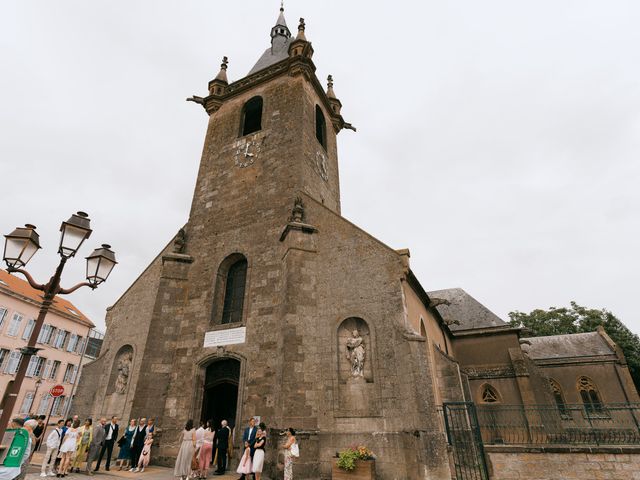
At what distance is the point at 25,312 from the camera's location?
26906 mm

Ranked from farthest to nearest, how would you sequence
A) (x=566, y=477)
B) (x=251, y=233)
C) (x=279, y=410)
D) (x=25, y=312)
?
(x=25, y=312)
(x=251, y=233)
(x=279, y=410)
(x=566, y=477)

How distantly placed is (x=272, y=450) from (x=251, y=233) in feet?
23.1

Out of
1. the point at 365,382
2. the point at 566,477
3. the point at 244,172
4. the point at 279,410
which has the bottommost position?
the point at 566,477

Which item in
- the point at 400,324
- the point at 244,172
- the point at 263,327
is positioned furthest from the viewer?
the point at 244,172

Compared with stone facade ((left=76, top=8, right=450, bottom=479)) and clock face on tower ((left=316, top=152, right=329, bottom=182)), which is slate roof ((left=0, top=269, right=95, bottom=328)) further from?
clock face on tower ((left=316, top=152, right=329, bottom=182))

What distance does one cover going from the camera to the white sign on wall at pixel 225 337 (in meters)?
11.5

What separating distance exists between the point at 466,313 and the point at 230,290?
17.0 m

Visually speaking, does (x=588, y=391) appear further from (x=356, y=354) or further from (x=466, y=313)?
(x=356, y=354)

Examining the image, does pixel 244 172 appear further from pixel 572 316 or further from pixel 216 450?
pixel 572 316

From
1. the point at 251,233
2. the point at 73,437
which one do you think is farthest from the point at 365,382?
the point at 73,437

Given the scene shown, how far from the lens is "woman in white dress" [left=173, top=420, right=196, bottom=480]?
823cm

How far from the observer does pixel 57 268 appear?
5.92m

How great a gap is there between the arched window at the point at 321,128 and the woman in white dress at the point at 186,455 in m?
13.4

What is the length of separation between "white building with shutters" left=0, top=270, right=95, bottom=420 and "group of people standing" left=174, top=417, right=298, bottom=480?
21596mm
